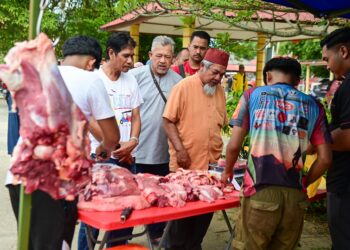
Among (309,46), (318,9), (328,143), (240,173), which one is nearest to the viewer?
Answer: (328,143)

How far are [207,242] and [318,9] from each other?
8.76 feet

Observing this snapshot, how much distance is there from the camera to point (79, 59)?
2.66 meters

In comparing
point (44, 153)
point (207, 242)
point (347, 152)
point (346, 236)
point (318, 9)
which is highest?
point (318, 9)

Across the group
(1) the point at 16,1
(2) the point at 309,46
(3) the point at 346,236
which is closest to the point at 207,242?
(3) the point at 346,236

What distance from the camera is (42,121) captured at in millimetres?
1241

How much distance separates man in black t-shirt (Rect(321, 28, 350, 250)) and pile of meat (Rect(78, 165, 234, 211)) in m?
0.81

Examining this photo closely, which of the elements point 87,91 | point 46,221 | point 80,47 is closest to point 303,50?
point 80,47

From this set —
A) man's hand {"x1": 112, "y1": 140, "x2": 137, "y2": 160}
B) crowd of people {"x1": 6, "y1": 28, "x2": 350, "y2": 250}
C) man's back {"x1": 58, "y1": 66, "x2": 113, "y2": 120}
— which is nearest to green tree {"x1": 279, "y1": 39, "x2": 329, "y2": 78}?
crowd of people {"x1": 6, "y1": 28, "x2": 350, "y2": 250}

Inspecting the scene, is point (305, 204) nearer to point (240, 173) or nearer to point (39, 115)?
point (240, 173)

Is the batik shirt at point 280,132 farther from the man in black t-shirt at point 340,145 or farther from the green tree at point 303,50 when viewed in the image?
the green tree at point 303,50

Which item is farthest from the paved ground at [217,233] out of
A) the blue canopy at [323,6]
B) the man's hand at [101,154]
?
the blue canopy at [323,6]

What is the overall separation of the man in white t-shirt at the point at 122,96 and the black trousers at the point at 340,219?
5.49 feet

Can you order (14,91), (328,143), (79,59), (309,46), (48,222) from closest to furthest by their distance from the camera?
1. (14,91)
2. (48,222)
3. (79,59)
4. (328,143)
5. (309,46)

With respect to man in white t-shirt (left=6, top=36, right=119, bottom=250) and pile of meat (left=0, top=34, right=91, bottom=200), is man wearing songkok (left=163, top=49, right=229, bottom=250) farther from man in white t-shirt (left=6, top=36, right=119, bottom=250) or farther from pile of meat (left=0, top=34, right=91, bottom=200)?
pile of meat (left=0, top=34, right=91, bottom=200)
